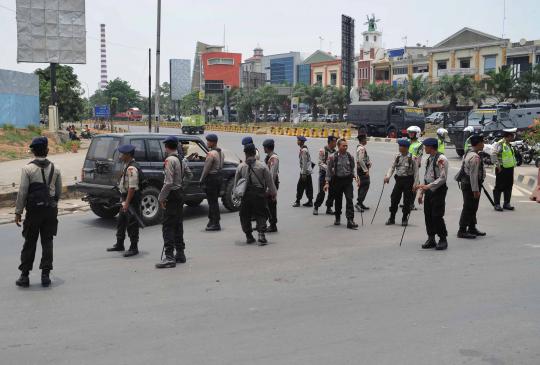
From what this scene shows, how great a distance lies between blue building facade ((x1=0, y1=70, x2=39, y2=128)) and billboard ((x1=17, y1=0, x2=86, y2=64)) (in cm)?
811

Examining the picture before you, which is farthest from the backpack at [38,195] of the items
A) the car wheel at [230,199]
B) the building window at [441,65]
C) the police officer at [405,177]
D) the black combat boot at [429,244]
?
the building window at [441,65]

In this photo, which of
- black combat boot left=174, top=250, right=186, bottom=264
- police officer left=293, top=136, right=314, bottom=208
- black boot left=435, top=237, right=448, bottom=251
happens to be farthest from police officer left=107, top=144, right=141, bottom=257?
police officer left=293, top=136, right=314, bottom=208

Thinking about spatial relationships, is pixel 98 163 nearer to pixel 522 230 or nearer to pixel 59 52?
pixel 522 230

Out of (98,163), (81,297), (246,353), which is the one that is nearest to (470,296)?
(246,353)

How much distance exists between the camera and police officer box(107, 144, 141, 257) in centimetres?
788

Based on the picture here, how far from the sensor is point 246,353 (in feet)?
14.6

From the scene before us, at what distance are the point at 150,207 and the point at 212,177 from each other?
1.52 metres

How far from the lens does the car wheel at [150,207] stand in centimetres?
1040

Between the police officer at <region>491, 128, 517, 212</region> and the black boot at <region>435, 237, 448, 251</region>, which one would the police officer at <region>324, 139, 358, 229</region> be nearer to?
the black boot at <region>435, 237, 448, 251</region>

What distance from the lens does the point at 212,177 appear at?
984 centimetres

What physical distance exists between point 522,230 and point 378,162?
14.0 meters

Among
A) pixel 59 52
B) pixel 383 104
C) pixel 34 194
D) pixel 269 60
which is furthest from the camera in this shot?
pixel 269 60

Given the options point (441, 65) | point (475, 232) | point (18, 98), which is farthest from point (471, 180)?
point (441, 65)

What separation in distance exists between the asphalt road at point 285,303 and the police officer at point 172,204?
317mm
